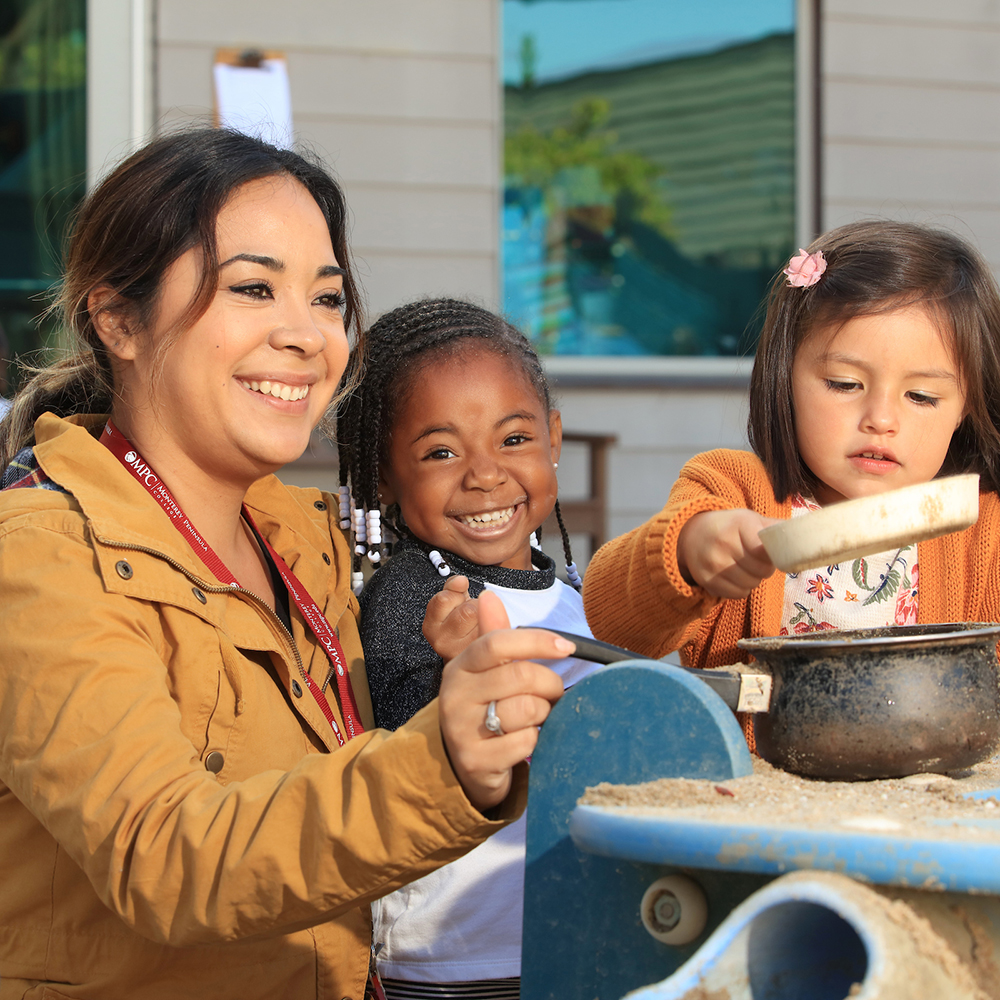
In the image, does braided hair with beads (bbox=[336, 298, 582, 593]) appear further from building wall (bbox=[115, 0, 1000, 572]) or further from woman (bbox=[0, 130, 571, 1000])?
building wall (bbox=[115, 0, 1000, 572])

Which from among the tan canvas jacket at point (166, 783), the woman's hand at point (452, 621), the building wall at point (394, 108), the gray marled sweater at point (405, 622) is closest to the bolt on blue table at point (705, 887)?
the tan canvas jacket at point (166, 783)

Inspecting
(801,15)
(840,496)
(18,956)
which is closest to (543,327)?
(801,15)

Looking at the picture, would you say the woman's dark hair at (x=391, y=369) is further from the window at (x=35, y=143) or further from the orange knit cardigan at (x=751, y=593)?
the window at (x=35, y=143)

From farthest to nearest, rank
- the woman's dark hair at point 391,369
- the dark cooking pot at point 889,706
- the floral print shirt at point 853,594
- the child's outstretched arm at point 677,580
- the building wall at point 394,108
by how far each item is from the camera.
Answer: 1. the building wall at point 394,108
2. the woman's dark hair at point 391,369
3. the floral print shirt at point 853,594
4. the child's outstretched arm at point 677,580
5. the dark cooking pot at point 889,706

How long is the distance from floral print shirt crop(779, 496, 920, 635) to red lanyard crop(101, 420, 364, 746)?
76cm

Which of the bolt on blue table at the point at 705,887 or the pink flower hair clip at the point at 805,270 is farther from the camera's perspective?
the pink flower hair clip at the point at 805,270

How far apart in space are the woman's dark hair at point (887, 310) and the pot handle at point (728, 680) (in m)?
0.78

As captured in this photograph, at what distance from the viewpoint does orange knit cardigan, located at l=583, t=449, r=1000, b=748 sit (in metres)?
1.72

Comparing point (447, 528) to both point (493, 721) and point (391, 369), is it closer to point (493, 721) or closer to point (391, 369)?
point (391, 369)

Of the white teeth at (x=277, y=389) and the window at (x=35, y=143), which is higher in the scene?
the window at (x=35, y=143)

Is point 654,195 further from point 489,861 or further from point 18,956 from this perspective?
point 18,956

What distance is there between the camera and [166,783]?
1142 millimetres

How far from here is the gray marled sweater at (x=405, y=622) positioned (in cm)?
184

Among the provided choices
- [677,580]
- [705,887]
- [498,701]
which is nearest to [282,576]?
[677,580]
